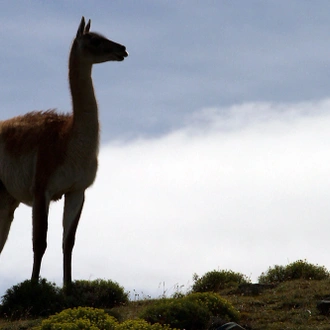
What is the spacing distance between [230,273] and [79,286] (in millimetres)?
3607

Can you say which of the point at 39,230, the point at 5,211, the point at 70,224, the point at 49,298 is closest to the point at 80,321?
the point at 49,298

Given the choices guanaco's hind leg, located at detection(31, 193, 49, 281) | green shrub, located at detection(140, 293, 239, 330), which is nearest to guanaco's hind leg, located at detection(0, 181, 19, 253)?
guanaco's hind leg, located at detection(31, 193, 49, 281)

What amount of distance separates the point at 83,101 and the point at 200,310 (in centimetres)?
497

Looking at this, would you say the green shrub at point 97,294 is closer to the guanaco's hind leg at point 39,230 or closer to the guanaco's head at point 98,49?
the guanaco's hind leg at point 39,230

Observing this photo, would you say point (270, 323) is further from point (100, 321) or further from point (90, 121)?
point (90, 121)

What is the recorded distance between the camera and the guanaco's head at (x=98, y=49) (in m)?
15.4

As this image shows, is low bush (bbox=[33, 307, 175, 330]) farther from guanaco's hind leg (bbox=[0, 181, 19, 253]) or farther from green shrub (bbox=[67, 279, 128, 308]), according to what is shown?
guanaco's hind leg (bbox=[0, 181, 19, 253])

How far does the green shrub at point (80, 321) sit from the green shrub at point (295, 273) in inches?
248

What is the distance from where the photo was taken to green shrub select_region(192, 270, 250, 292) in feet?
55.4

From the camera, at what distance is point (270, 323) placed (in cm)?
1246

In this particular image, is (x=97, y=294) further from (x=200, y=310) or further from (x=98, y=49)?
(x=98, y=49)

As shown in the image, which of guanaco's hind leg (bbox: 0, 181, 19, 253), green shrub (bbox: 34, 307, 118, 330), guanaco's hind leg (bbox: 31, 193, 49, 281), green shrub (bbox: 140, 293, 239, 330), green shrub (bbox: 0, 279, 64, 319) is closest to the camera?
green shrub (bbox: 34, 307, 118, 330)

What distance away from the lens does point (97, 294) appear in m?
15.2

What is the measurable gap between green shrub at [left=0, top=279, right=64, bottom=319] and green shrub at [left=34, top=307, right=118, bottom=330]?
91.1 inches
